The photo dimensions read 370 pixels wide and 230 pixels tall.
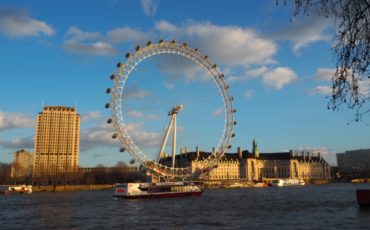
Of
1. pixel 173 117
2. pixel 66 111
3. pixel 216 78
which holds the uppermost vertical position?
pixel 66 111

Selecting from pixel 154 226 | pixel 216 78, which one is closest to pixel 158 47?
pixel 216 78

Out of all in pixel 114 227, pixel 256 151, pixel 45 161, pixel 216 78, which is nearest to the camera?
pixel 114 227

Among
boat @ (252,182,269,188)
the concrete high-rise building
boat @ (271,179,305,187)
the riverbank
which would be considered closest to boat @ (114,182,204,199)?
the riverbank

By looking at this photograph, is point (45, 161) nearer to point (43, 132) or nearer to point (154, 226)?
point (43, 132)

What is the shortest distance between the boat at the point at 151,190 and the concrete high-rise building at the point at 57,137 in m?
115

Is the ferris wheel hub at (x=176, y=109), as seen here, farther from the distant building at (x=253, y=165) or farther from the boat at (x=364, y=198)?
the distant building at (x=253, y=165)

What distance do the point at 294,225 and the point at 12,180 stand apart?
507 ft

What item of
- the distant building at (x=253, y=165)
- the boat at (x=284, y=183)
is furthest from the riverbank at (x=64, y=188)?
the boat at (x=284, y=183)

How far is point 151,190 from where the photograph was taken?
227 ft

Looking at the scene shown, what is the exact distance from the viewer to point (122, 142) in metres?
60.2

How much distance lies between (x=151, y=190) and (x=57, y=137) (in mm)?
127008

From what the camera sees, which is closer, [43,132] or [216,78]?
[216,78]

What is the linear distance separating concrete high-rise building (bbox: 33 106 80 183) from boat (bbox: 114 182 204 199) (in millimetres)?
115159

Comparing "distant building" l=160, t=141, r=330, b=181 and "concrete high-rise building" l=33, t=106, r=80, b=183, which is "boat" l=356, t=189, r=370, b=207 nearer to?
"distant building" l=160, t=141, r=330, b=181
